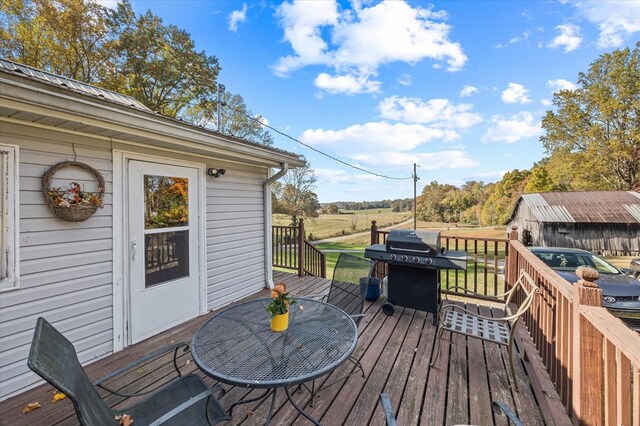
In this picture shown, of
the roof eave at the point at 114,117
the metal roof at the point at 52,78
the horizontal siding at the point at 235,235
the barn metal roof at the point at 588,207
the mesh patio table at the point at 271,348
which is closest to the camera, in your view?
the mesh patio table at the point at 271,348

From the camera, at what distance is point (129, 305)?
9.20 ft

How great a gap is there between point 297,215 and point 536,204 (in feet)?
42.9

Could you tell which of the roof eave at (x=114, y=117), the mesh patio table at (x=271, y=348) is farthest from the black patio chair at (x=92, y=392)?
the roof eave at (x=114, y=117)

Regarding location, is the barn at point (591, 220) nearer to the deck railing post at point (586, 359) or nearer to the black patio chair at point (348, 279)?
the black patio chair at point (348, 279)

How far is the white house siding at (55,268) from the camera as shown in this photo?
2133 millimetres

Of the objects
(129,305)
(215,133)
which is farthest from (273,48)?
(129,305)

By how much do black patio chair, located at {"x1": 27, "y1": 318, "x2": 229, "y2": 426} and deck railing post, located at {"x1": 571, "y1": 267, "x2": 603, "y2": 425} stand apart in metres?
1.91

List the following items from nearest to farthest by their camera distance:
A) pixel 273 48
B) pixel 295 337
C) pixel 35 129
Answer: pixel 295 337 → pixel 35 129 → pixel 273 48

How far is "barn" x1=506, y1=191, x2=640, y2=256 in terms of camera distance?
488 inches

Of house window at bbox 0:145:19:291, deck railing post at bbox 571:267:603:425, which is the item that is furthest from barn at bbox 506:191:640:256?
house window at bbox 0:145:19:291

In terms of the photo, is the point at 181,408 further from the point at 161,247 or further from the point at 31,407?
the point at 161,247

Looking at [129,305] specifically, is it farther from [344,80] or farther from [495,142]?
[495,142]

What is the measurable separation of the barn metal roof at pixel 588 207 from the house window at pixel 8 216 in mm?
17521

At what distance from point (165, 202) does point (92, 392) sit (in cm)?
221
